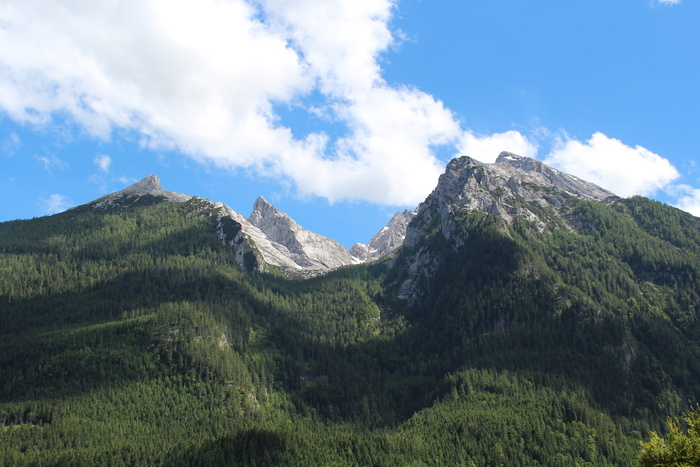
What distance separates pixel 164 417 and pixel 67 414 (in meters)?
30.1

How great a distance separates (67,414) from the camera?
186 meters

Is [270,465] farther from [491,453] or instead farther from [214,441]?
[491,453]

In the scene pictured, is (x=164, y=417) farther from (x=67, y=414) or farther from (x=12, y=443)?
(x=12, y=443)

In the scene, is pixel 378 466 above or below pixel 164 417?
below

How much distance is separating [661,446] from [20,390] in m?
202

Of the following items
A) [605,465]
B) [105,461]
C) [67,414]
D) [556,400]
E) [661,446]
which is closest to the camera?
[661,446]

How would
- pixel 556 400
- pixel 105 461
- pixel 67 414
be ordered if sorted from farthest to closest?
pixel 556 400 → pixel 67 414 → pixel 105 461

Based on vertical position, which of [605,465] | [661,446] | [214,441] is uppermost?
[661,446]

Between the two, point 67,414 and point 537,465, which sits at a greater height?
point 67,414

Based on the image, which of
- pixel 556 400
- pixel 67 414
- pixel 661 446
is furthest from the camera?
pixel 556 400

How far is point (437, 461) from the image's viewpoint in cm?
17275

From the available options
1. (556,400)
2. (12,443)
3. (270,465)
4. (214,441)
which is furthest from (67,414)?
(556,400)

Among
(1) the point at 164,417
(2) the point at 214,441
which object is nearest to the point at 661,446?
(2) the point at 214,441

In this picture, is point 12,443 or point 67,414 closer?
point 12,443
